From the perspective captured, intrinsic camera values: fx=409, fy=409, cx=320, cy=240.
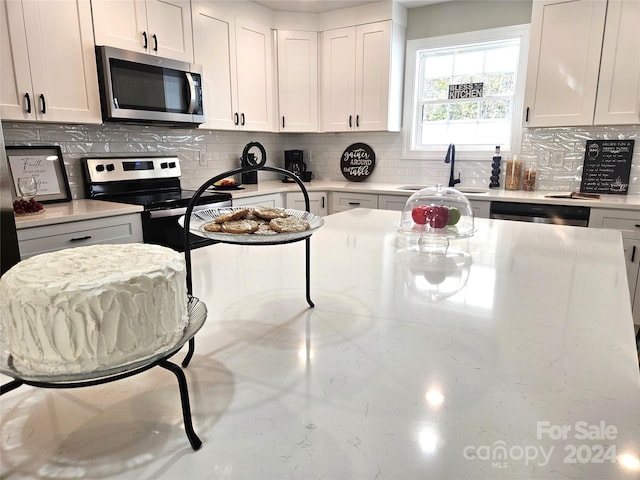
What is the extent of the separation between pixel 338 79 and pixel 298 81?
387mm

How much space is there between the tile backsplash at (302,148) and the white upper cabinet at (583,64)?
348 millimetres

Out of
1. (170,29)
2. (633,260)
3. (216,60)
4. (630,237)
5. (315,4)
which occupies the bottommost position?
(633,260)

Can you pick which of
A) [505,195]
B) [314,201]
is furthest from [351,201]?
[505,195]

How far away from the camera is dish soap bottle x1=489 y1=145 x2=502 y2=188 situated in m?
3.49

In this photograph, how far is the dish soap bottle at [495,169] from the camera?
11.5 ft

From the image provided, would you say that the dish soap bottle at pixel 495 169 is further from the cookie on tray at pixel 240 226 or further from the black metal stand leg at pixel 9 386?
the black metal stand leg at pixel 9 386

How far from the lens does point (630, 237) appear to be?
8.57ft

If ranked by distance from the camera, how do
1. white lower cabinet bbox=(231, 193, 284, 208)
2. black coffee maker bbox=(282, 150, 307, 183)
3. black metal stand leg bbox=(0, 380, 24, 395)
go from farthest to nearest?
black coffee maker bbox=(282, 150, 307, 183), white lower cabinet bbox=(231, 193, 284, 208), black metal stand leg bbox=(0, 380, 24, 395)

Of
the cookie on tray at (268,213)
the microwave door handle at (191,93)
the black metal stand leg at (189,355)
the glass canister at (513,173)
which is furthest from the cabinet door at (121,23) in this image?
the glass canister at (513,173)

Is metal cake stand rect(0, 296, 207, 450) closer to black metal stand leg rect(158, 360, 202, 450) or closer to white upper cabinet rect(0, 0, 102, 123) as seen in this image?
black metal stand leg rect(158, 360, 202, 450)

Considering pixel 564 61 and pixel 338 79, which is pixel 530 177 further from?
pixel 338 79

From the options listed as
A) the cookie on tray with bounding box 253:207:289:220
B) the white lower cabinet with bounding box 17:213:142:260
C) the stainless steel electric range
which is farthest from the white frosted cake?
the stainless steel electric range

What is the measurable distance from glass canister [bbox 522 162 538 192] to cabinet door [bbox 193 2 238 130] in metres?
2.51

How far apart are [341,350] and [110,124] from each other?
2.84 m
